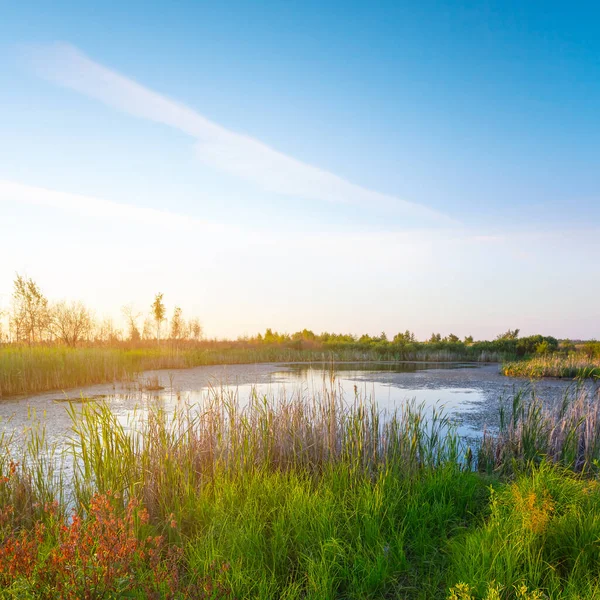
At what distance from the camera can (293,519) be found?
317 cm

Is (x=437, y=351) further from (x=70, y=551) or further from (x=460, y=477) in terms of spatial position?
(x=70, y=551)

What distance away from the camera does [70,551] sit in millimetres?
1896

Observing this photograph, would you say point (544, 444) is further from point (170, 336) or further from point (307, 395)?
point (170, 336)

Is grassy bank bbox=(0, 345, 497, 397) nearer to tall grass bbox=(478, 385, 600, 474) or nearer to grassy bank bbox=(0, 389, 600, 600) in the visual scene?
tall grass bbox=(478, 385, 600, 474)

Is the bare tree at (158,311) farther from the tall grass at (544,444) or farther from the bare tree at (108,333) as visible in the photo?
the tall grass at (544,444)

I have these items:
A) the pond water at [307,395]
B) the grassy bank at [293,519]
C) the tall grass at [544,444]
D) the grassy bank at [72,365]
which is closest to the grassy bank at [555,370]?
the pond water at [307,395]

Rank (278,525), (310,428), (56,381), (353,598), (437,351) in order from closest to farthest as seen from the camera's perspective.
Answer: (353,598) → (278,525) → (310,428) → (56,381) → (437,351)

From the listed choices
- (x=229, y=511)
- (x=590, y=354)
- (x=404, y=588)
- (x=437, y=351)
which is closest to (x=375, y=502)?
(x=404, y=588)

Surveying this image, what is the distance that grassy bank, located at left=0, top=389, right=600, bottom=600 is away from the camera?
2.15 metres

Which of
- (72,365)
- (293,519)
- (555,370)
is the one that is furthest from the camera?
(555,370)

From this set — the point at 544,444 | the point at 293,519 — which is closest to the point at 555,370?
the point at 544,444

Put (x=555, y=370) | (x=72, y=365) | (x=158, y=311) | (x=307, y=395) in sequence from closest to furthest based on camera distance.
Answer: (x=307, y=395), (x=72, y=365), (x=555, y=370), (x=158, y=311)

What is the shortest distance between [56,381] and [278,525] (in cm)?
1109

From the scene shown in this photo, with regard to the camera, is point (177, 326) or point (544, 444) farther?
point (177, 326)
